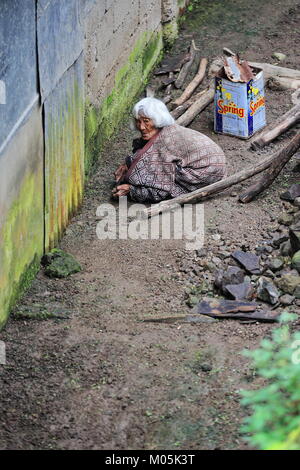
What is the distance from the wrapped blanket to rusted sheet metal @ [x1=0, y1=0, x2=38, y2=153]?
1719 mm

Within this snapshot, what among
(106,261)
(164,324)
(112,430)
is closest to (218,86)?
(106,261)

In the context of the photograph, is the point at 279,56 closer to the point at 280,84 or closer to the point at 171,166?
the point at 280,84

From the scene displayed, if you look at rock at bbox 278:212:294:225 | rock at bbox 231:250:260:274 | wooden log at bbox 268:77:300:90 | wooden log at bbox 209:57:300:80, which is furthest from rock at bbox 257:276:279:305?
wooden log at bbox 209:57:300:80

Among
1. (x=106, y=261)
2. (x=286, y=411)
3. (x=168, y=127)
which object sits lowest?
(x=106, y=261)

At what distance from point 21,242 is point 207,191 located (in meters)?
2.01

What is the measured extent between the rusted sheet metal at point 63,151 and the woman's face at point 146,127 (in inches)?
20.7

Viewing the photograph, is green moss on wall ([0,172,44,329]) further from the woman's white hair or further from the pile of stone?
the woman's white hair

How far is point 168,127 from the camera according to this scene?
7559 mm

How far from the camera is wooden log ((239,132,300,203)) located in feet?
24.4

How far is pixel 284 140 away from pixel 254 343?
3.42 m

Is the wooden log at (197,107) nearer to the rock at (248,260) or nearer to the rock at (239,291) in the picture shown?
the rock at (248,260)

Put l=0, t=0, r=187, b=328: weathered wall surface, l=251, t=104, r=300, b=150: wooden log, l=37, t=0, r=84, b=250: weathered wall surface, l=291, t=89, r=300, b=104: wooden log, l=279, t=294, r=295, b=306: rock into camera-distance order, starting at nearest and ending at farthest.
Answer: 1. l=0, t=0, r=187, b=328: weathered wall surface
2. l=279, t=294, r=295, b=306: rock
3. l=37, t=0, r=84, b=250: weathered wall surface
4. l=251, t=104, r=300, b=150: wooden log
5. l=291, t=89, r=300, b=104: wooden log

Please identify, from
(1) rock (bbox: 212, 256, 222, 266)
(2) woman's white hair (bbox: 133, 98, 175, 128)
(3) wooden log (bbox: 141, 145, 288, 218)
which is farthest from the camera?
(2) woman's white hair (bbox: 133, 98, 175, 128)
